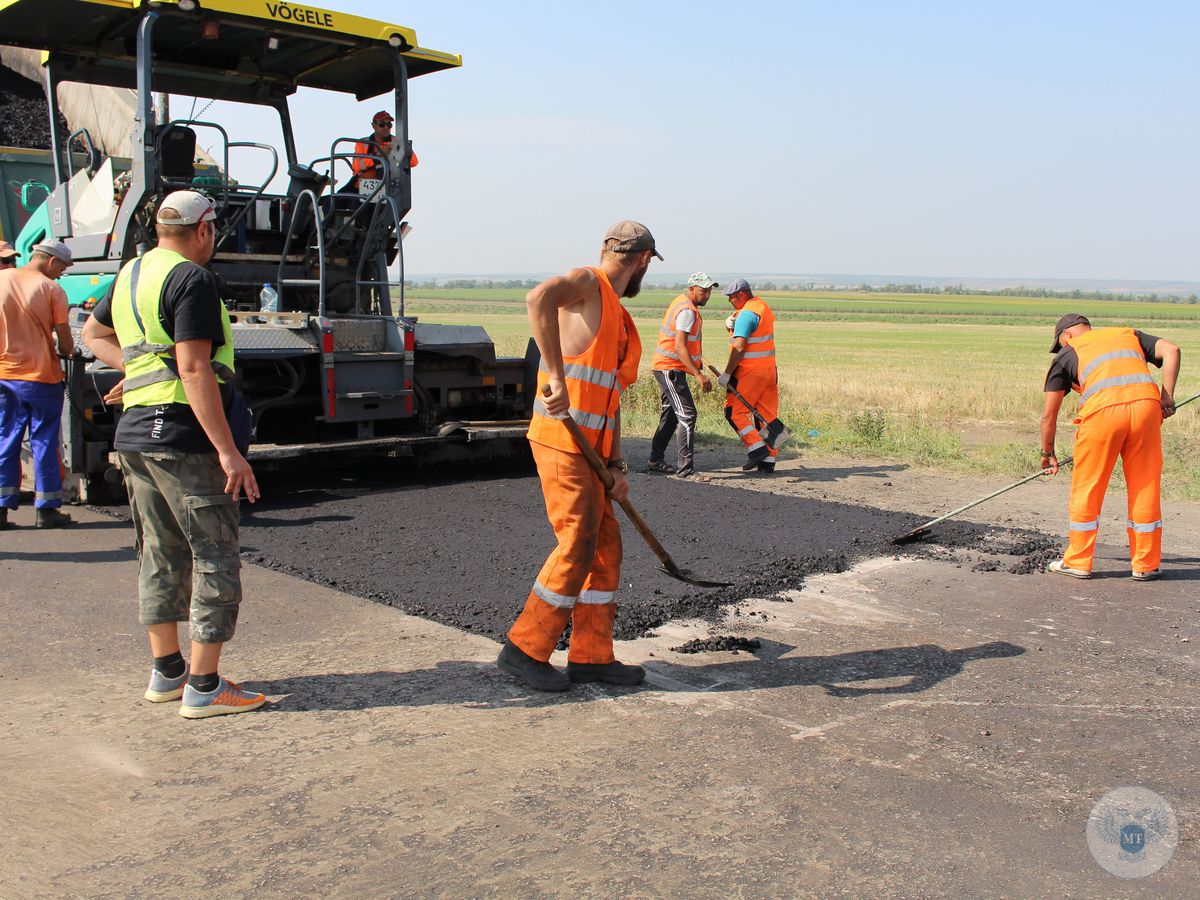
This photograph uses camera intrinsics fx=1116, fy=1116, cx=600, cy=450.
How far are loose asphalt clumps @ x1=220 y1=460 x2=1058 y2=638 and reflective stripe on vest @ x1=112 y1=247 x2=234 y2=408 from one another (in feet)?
5.56

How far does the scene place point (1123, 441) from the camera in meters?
5.92

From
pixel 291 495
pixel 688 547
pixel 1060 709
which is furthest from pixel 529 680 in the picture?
pixel 291 495

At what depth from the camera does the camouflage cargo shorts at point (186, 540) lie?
3648 millimetres

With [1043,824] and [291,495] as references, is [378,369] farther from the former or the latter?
[1043,824]

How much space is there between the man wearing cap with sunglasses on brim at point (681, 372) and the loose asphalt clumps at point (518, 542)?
2.81 feet

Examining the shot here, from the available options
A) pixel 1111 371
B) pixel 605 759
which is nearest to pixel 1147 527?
pixel 1111 371

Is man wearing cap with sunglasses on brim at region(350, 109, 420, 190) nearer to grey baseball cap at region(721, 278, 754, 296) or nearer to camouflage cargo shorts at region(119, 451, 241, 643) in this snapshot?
grey baseball cap at region(721, 278, 754, 296)

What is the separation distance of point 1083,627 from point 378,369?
4750mm

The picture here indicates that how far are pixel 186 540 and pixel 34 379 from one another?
11.0 feet

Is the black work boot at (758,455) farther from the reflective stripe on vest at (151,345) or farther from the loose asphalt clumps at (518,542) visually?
the reflective stripe on vest at (151,345)

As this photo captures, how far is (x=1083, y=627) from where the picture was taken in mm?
4996

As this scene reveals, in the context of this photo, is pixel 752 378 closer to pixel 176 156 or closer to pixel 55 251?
pixel 176 156

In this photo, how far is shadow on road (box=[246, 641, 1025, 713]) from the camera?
3898 millimetres

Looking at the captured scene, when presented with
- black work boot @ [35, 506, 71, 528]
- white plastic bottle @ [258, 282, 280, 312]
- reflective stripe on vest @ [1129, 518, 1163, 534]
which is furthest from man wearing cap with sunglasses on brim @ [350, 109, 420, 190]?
reflective stripe on vest @ [1129, 518, 1163, 534]
